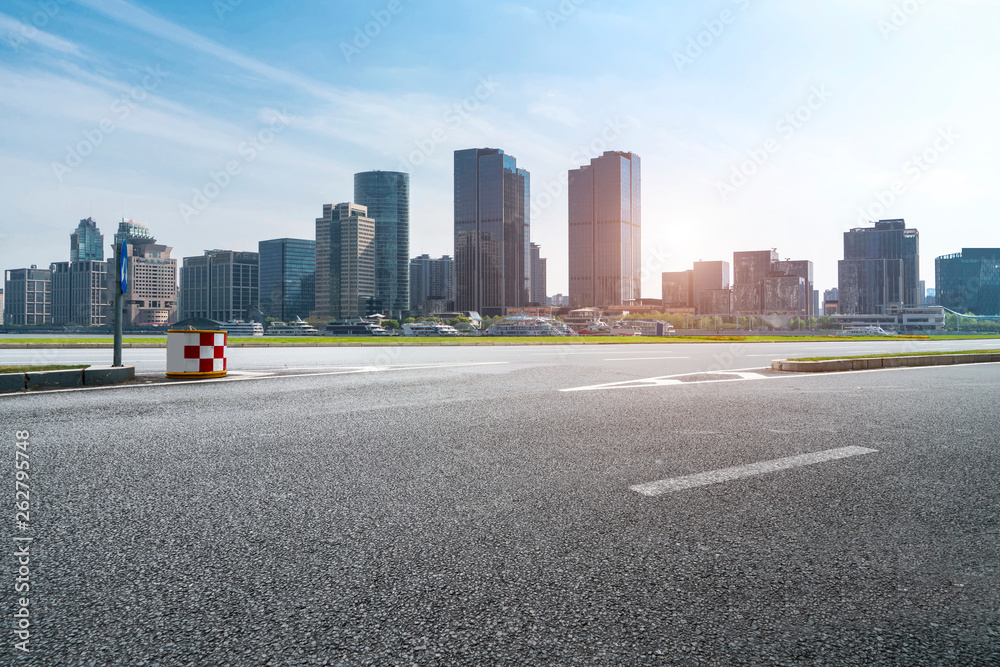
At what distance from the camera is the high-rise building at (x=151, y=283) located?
14525 cm

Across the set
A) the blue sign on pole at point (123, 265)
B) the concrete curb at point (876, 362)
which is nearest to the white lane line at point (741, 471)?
the concrete curb at point (876, 362)

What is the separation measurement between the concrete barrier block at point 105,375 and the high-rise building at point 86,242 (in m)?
177

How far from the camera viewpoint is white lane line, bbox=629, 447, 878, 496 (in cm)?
383

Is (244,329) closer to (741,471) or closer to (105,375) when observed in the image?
(105,375)

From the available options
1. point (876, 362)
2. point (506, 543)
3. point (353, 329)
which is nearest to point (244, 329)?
point (353, 329)

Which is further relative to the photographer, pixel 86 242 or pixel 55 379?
pixel 86 242

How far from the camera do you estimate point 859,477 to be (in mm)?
4105

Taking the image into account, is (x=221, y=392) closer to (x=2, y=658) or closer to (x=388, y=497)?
(x=388, y=497)

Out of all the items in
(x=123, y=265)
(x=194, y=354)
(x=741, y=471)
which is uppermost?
(x=123, y=265)

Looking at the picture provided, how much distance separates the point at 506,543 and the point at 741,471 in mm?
2245

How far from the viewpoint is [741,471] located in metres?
4.27

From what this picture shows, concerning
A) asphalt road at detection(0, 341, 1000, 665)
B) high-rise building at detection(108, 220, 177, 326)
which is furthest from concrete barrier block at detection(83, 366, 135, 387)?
high-rise building at detection(108, 220, 177, 326)

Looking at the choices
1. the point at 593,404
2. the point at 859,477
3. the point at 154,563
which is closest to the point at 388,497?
the point at 154,563

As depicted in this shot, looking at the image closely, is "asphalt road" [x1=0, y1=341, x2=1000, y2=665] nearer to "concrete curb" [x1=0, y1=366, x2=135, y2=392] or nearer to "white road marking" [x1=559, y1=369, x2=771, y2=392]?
"white road marking" [x1=559, y1=369, x2=771, y2=392]
